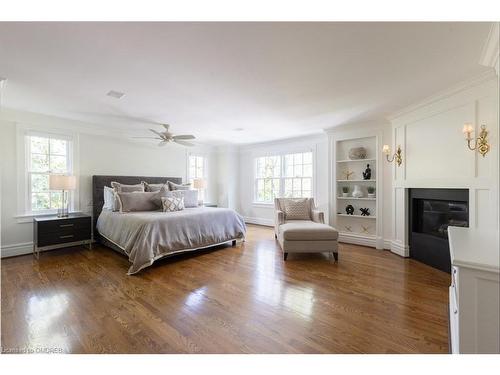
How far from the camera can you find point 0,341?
5.15 feet

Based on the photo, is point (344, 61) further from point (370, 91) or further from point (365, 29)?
point (370, 91)

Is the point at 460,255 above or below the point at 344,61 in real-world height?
below

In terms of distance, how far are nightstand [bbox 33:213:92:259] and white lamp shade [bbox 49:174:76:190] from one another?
48 cm

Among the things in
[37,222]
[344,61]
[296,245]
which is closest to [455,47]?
[344,61]

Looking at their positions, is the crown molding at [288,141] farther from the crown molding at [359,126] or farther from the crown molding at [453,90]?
the crown molding at [453,90]

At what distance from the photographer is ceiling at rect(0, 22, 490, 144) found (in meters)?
1.62

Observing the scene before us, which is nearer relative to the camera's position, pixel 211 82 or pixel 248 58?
pixel 248 58

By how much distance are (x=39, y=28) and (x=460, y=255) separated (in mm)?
3001

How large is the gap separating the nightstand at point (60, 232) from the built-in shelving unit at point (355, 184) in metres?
4.46

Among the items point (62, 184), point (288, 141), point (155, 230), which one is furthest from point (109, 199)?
point (288, 141)

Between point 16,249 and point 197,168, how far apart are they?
380 cm

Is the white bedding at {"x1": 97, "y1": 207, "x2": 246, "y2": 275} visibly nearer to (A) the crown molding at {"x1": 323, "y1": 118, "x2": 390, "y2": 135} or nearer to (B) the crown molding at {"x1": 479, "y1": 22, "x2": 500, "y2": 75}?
(A) the crown molding at {"x1": 323, "y1": 118, "x2": 390, "y2": 135}

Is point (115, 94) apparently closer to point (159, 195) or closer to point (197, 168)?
point (159, 195)

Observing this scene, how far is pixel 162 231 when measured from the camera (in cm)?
316
